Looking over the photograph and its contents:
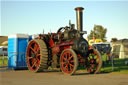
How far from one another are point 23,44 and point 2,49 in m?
29.8

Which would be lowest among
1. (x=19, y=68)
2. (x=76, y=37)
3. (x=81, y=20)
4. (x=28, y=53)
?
(x=19, y=68)

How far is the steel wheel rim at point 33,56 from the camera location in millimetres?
13100

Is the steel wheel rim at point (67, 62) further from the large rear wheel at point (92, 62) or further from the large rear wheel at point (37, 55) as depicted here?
the large rear wheel at point (92, 62)

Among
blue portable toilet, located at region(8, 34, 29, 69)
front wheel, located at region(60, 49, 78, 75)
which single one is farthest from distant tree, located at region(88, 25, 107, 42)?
front wheel, located at region(60, 49, 78, 75)

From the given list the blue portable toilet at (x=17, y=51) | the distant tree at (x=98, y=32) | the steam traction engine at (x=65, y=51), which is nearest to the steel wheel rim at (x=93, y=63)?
the steam traction engine at (x=65, y=51)

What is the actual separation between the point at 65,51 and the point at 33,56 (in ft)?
8.41

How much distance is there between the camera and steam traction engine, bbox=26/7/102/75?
11695 millimetres

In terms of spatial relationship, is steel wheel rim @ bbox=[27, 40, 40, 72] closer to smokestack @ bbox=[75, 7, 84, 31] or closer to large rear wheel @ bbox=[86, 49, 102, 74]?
smokestack @ bbox=[75, 7, 84, 31]

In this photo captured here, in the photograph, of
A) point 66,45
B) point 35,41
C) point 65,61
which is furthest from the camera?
point 35,41

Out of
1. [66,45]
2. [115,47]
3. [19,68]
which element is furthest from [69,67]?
[115,47]

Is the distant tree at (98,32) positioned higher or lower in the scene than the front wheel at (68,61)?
higher

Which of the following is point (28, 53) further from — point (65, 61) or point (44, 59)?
point (65, 61)

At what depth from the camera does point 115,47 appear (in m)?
30.2

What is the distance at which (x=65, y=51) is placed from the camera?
11602 mm
